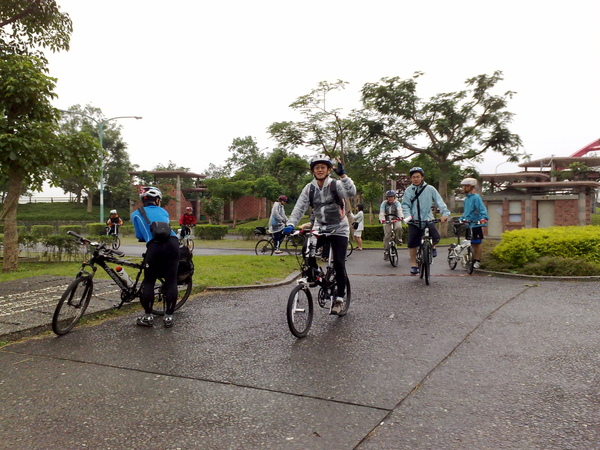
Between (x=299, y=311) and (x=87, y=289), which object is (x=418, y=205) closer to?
(x=299, y=311)

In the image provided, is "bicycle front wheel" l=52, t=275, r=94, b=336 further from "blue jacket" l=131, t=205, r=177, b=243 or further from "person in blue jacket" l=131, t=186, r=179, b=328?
"blue jacket" l=131, t=205, r=177, b=243

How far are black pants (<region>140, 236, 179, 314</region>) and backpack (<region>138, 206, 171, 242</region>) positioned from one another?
78 mm

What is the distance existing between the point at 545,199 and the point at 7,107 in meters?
26.0

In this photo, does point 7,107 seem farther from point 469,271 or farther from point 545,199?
point 545,199

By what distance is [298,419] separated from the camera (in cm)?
300

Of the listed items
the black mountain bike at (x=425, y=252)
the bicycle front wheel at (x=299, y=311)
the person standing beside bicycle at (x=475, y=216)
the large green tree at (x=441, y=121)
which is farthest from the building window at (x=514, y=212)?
the bicycle front wheel at (x=299, y=311)

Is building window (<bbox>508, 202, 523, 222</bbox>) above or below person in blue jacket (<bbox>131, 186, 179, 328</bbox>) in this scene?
above

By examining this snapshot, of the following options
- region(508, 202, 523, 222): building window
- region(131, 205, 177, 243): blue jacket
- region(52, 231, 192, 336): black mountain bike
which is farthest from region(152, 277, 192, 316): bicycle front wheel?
region(508, 202, 523, 222): building window

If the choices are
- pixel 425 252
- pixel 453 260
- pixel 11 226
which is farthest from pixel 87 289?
pixel 453 260

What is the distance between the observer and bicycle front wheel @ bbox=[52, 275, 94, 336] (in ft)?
16.7

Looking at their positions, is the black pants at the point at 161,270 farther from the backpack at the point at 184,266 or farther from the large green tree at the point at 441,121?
the large green tree at the point at 441,121

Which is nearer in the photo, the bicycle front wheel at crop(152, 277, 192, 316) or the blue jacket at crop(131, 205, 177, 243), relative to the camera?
the blue jacket at crop(131, 205, 177, 243)

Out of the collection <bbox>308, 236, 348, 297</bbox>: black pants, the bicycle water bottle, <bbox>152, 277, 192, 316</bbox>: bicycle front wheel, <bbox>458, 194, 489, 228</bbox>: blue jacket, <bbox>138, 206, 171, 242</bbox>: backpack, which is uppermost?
<bbox>458, 194, 489, 228</bbox>: blue jacket

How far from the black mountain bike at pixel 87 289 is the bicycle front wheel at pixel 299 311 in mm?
1901
